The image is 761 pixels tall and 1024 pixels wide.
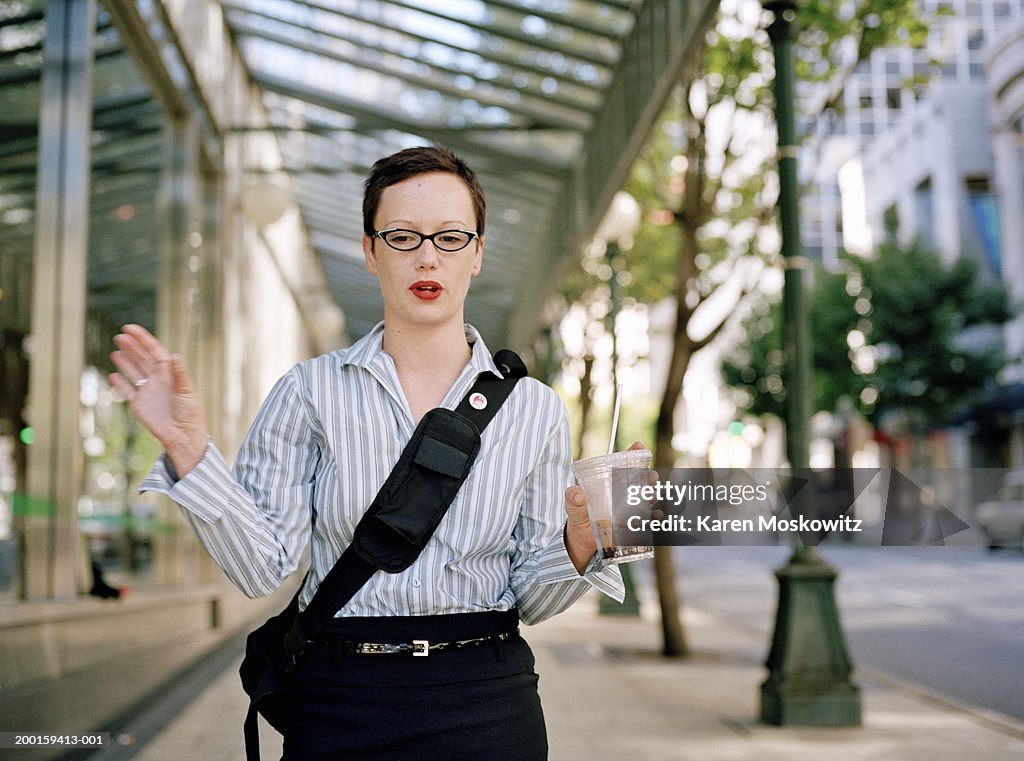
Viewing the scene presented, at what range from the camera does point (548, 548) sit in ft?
7.17

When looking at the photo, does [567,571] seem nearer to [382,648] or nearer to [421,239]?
[382,648]

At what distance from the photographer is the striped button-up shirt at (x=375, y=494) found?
81.7 inches

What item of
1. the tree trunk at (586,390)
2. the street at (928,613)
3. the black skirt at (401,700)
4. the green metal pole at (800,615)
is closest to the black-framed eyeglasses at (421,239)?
the black skirt at (401,700)

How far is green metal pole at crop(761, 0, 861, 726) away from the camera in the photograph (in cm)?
697

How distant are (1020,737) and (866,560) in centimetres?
2154

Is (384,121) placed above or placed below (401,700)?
above

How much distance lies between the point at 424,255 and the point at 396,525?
1.54 ft

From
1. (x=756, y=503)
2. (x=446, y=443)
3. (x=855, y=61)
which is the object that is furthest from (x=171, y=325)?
(x=446, y=443)

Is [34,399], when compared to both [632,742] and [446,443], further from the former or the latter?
[446,443]

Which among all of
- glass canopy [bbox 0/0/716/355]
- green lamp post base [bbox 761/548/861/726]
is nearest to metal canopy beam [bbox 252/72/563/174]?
glass canopy [bbox 0/0/716/355]

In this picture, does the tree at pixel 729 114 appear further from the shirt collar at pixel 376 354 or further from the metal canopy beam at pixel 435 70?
the shirt collar at pixel 376 354

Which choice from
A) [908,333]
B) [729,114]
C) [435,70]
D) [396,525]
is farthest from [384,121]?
[908,333]

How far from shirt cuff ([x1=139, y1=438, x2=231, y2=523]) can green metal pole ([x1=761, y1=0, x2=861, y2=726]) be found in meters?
5.33

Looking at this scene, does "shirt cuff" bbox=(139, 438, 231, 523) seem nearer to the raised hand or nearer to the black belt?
the raised hand
